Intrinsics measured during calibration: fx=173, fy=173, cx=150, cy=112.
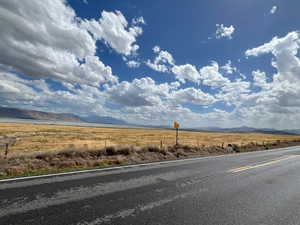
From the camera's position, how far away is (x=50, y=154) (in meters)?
9.78

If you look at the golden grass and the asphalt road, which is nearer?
the asphalt road

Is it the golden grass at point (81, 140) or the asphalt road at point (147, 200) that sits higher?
the asphalt road at point (147, 200)

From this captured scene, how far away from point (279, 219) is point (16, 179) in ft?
25.3

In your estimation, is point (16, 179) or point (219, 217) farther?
point (16, 179)

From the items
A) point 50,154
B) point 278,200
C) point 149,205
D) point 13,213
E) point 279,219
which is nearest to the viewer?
point 13,213

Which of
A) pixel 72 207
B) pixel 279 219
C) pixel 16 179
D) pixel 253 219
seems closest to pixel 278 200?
pixel 279 219

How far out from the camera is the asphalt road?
3629 millimetres

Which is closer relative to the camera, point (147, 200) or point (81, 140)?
point (147, 200)

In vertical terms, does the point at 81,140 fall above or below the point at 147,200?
below

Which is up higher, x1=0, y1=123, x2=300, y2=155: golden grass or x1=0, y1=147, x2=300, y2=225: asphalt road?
x1=0, y1=147, x2=300, y2=225: asphalt road

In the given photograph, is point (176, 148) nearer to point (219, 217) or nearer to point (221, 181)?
point (221, 181)

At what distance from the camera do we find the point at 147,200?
15.0ft

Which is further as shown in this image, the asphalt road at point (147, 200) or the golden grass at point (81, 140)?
the golden grass at point (81, 140)

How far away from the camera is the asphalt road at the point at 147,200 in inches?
143
